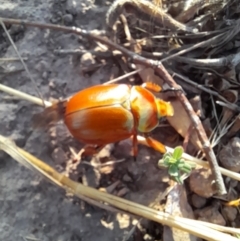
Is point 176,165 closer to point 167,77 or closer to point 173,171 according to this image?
point 173,171

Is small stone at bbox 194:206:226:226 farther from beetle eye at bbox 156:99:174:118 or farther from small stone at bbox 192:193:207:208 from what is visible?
beetle eye at bbox 156:99:174:118

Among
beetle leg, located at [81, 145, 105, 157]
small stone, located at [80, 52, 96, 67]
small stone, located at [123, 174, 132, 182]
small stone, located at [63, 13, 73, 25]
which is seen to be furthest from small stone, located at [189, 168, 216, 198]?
small stone, located at [63, 13, 73, 25]

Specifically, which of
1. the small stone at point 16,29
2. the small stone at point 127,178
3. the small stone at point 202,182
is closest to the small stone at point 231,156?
the small stone at point 202,182

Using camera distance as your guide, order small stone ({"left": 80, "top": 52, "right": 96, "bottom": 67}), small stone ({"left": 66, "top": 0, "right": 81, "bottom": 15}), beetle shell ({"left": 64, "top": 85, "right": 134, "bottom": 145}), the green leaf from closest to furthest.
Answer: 1. the green leaf
2. beetle shell ({"left": 64, "top": 85, "right": 134, "bottom": 145})
3. small stone ({"left": 80, "top": 52, "right": 96, "bottom": 67})
4. small stone ({"left": 66, "top": 0, "right": 81, "bottom": 15})

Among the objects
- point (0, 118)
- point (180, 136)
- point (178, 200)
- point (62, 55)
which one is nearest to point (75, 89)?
point (62, 55)

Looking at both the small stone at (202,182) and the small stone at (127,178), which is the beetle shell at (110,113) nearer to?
the small stone at (127,178)
